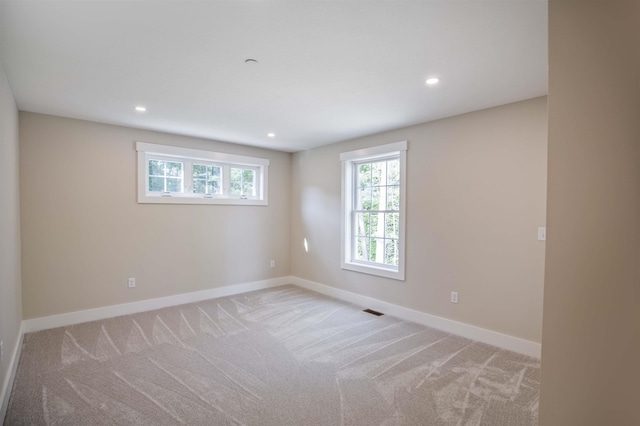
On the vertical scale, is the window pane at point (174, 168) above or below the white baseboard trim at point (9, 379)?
above

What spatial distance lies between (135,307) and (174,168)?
1.93 meters

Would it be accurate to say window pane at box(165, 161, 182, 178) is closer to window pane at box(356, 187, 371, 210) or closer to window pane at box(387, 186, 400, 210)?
window pane at box(356, 187, 371, 210)

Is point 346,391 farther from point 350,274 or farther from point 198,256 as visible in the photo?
point 198,256

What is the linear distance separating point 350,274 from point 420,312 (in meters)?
1.20

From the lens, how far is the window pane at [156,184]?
4.29 meters

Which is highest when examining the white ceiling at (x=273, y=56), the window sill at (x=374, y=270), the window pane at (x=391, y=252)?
the white ceiling at (x=273, y=56)

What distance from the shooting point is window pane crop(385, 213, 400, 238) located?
13.7ft

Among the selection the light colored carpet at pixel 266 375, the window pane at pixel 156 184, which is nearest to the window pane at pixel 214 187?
the window pane at pixel 156 184

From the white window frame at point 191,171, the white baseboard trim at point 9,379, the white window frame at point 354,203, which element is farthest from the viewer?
the white window frame at point 191,171

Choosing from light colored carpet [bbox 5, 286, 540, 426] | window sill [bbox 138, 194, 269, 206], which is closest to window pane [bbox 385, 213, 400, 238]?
light colored carpet [bbox 5, 286, 540, 426]

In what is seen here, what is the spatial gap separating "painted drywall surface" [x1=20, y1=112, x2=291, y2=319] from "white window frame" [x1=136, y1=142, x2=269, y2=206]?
0.09m

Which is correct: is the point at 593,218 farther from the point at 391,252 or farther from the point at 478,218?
the point at 391,252

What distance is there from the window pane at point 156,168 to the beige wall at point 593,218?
441 cm

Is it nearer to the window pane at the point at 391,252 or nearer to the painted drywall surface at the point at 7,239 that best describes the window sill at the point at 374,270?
the window pane at the point at 391,252
